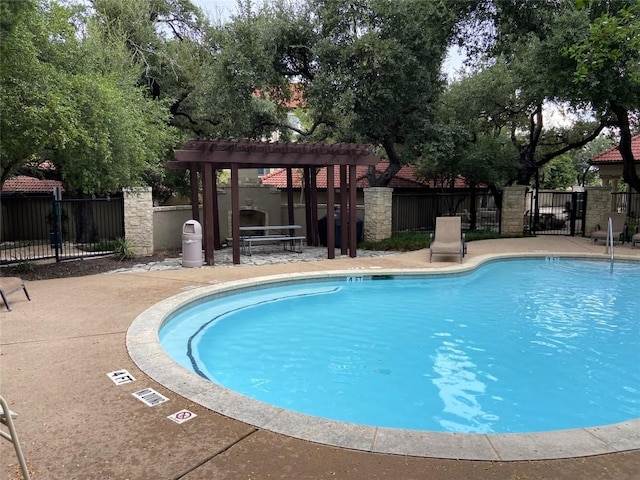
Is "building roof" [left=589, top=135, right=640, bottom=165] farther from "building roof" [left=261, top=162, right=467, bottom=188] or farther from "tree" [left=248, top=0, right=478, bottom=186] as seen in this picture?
"tree" [left=248, top=0, right=478, bottom=186]

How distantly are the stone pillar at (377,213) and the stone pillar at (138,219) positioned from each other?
709 centimetres

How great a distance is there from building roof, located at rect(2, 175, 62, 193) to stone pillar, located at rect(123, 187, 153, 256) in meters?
9.71

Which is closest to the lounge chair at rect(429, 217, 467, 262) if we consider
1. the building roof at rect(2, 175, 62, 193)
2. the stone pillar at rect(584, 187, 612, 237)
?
the stone pillar at rect(584, 187, 612, 237)

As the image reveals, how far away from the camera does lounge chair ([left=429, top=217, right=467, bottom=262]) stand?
12164 mm

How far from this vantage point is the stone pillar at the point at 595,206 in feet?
56.1

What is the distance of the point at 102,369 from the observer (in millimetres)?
Result: 4586

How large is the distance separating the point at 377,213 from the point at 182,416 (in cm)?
1257

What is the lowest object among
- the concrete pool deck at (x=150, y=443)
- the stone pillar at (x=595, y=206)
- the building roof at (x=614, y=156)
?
the concrete pool deck at (x=150, y=443)

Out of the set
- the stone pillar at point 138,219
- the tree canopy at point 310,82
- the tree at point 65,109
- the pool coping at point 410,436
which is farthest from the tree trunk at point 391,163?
the pool coping at point 410,436

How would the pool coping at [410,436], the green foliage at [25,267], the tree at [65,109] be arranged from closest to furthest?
the pool coping at [410,436] < the tree at [65,109] < the green foliage at [25,267]

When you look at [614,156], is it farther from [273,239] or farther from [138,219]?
[138,219]

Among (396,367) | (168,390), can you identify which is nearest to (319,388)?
(396,367)

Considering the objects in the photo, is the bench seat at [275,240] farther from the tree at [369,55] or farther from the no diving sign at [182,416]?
the no diving sign at [182,416]

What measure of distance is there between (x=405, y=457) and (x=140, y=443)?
1830mm
